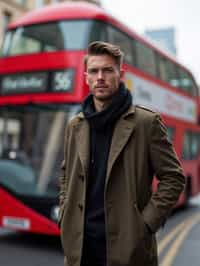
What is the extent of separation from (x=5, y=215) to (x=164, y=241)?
2.86m

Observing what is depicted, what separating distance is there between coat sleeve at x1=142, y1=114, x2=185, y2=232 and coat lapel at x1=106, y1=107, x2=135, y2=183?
0.41ft

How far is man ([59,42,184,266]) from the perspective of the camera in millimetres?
2109

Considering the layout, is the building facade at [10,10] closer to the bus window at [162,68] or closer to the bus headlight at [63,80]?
the bus window at [162,68]

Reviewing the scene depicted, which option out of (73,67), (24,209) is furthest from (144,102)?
(24,209)

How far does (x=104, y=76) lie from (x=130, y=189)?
0.63m

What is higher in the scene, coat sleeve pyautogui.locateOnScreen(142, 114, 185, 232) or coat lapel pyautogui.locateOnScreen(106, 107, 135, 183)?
coat lapel pyautogui.locateOnScreen(106, 107, 135, 183)

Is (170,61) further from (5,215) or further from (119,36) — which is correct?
(5,215)

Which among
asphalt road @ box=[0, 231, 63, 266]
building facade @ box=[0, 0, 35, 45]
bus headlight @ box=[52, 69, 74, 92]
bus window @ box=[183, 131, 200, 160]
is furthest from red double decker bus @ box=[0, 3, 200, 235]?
building facade @ box=[0, 0, 35, 45]

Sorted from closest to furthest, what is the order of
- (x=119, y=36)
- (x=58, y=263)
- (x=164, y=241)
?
(x=58, y=263), (x=164, y=241), (x=119, y=36)

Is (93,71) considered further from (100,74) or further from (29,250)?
(29,250)

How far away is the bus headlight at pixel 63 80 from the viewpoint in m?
6.54

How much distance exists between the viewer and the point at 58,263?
5.62 metres

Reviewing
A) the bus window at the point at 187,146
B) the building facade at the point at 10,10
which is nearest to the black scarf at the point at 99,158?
the bus window at the point at 187,146

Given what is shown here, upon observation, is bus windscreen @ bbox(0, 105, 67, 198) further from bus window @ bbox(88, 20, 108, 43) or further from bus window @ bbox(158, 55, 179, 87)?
bus window @ bbox(158, 55, 179, 87)
